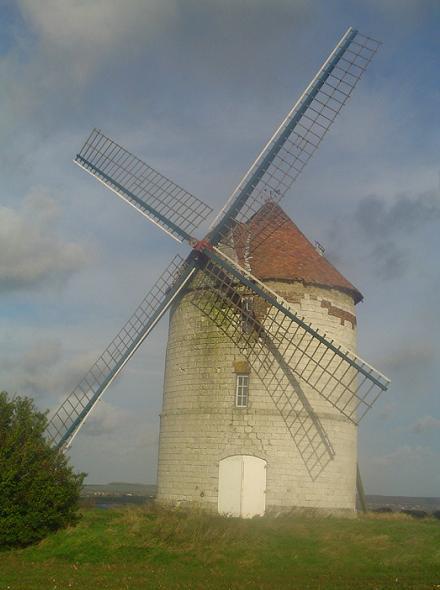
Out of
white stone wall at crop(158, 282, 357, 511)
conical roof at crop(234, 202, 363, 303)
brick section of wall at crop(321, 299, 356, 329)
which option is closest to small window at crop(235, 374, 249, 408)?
white stone wall at crop(158, 282, 357, 511)

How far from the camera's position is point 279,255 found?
2241 cm

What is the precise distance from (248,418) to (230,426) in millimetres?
610

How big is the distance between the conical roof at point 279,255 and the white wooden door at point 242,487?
571 cm

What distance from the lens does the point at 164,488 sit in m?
21.8

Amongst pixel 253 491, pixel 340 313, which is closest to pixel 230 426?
pixel 253 491

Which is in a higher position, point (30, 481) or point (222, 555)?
point (30, 481)

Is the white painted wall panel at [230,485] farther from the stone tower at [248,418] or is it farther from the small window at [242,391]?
the small window at [242,391]

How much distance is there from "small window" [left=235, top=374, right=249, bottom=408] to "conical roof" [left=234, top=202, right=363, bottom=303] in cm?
319

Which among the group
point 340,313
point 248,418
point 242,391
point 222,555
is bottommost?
point 222,555

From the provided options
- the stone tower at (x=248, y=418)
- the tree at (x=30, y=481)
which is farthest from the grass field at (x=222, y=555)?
the stone tower at (x=248, y=418)

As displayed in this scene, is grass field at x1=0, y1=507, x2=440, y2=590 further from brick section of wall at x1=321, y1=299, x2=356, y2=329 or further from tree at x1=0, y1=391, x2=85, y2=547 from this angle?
brick section of wall at x1=321, y1=299, x2=356, y2=329

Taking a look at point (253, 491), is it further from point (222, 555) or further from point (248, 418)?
point (222, 555)

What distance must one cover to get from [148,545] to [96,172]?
46.5 ft

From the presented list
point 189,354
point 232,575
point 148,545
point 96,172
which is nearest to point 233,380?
point 189,354
